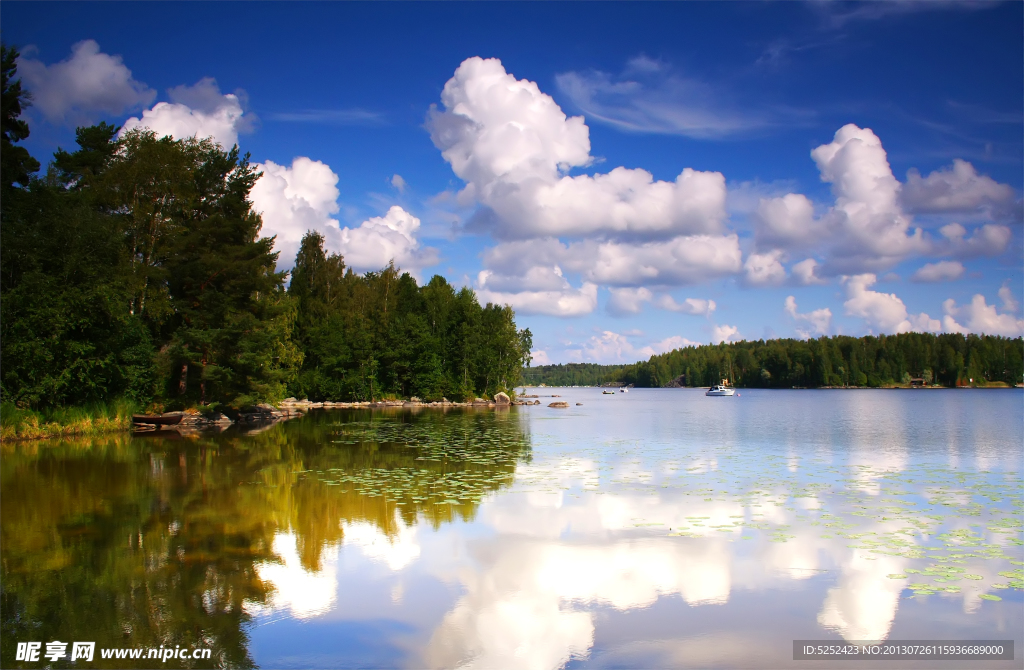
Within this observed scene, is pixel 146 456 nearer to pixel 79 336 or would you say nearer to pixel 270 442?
pixel 270 442

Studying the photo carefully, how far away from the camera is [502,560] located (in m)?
10.3

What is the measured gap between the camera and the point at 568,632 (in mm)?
7473

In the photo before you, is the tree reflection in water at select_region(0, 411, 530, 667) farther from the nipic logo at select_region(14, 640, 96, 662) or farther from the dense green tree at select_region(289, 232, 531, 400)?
the dense green tree at select_region(289, 232, 531, 400)

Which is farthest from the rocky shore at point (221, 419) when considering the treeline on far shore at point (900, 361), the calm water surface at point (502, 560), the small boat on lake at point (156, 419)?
the treeline on far shore at point (900, 361)

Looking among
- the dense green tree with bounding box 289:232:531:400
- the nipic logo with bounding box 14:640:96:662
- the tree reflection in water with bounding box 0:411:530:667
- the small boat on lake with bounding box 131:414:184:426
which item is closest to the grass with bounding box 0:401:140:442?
the small boat on lake with bounding box 131:414:184:426

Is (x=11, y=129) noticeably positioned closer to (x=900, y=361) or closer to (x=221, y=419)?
(x=221, y=419)

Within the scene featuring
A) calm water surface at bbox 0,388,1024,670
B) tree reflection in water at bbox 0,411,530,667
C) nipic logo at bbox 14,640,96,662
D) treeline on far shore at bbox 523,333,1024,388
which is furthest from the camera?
treeline on far shore at bbox 523,333,1024,388

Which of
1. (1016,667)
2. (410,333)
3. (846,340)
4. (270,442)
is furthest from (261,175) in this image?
(846,340)

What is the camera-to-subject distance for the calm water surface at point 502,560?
724 centimetres

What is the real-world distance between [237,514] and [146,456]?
12.3 meters

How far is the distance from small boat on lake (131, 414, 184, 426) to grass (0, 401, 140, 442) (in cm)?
44

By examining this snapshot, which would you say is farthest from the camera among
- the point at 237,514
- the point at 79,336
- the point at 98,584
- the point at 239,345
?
the point at 239,345

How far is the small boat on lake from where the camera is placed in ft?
114

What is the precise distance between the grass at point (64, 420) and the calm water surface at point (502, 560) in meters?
8.12
